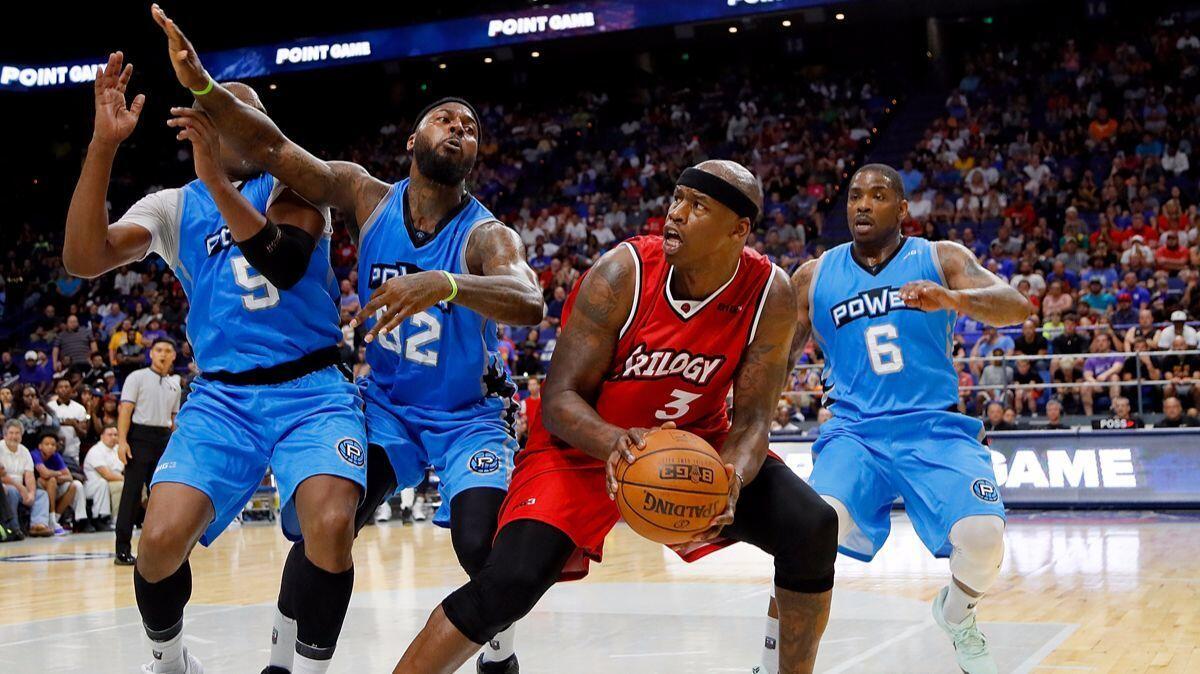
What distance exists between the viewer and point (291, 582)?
14.1ft

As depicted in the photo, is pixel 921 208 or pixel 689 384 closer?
pixel 689 384

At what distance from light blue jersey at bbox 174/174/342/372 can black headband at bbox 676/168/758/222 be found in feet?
4.79

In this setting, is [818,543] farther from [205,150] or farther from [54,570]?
[54,570]

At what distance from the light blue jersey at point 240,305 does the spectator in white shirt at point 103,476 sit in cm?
1035

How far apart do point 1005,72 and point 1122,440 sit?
1123 centimetres

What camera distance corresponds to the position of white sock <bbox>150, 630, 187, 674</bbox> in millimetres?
4301

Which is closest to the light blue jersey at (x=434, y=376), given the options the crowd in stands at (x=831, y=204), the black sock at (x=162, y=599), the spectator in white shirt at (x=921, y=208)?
the black sock at (x=162, y=599)

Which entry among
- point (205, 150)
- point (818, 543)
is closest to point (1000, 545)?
point (818, 543)

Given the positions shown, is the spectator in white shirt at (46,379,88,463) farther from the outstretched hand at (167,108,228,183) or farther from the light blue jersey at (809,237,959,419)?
the light blue jersey at (809,237,959,419)

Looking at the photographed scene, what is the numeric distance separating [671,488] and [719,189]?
1.04 meters

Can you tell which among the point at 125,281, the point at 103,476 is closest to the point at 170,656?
the point at 103,476

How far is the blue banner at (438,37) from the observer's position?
22333 mm

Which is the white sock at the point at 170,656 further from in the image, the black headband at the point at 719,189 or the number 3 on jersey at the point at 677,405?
the black headband at the point at 719,189

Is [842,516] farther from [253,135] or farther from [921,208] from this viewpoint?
[921,208]
